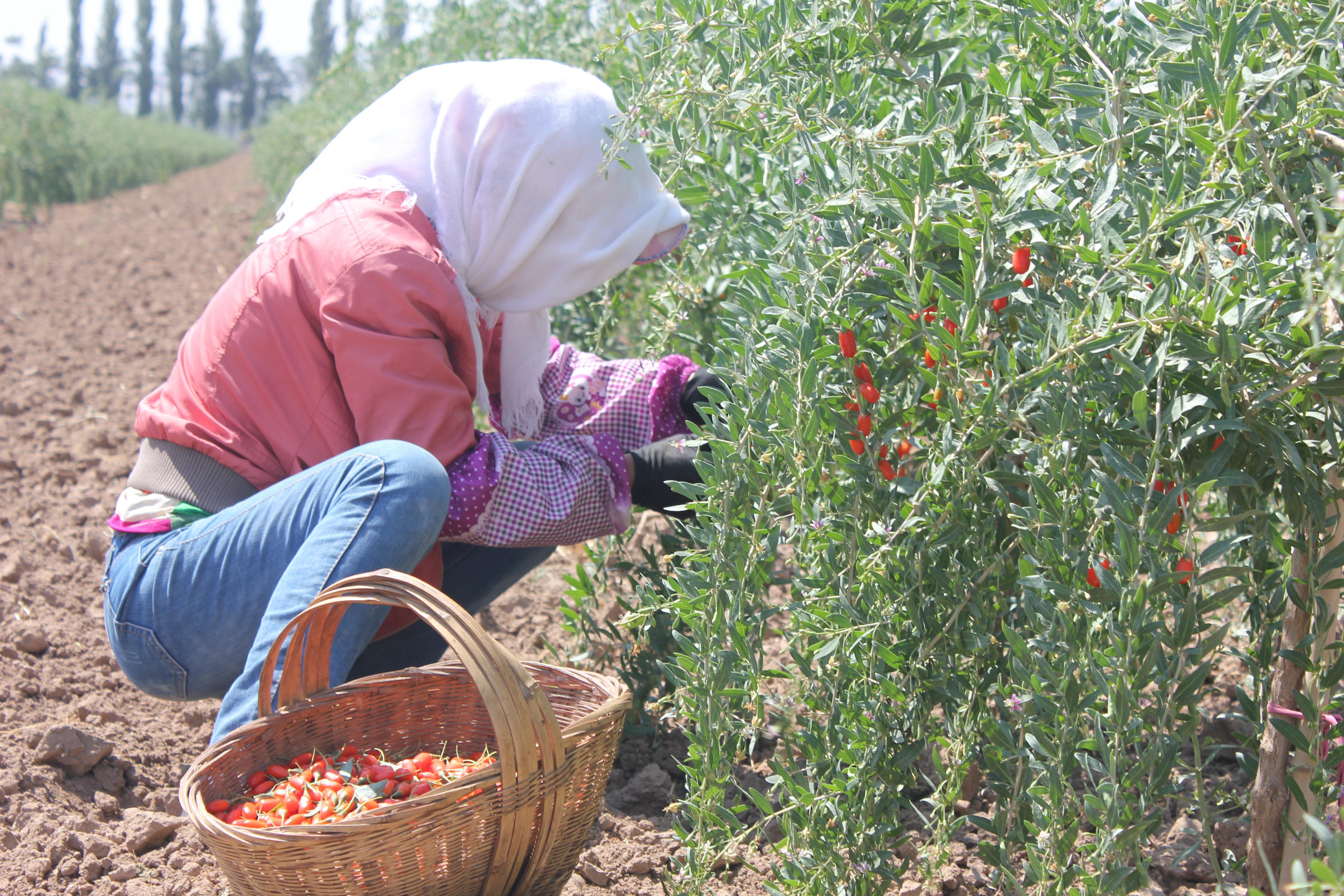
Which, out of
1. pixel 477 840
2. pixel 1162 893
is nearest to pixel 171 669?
pixel 477 840

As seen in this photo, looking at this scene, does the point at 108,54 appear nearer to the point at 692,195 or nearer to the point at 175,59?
the point at 175,59

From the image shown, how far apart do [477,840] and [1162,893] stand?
95 centimetres

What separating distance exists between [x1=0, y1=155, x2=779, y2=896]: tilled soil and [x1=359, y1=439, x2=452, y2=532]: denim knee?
24.5 inches

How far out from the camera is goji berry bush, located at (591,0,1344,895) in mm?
1012

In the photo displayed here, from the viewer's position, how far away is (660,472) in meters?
1.77

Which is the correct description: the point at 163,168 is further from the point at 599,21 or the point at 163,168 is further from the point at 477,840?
the point at 477,840

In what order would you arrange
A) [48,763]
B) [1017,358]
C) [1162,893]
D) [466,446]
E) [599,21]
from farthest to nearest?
[599,21] < [48,763] < [466,446] < [1162,893] < [1017,358]

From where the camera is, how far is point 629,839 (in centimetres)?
176

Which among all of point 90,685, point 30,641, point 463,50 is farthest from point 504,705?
point 463,50

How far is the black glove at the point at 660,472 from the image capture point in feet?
5.80

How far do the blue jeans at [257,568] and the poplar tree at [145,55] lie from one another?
6046 centimetres

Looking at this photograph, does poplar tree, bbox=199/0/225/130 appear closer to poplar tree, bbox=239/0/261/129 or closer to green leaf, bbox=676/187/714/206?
poplar tree, bbox=239/0/261/129

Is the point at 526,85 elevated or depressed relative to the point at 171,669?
elevated

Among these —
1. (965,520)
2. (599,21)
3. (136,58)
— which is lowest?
(136,58)
